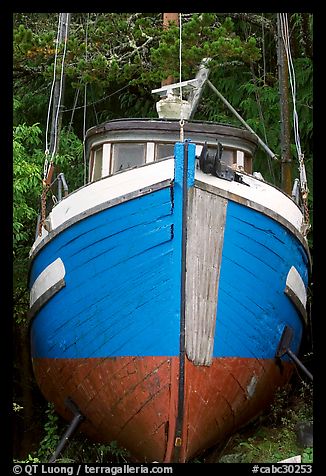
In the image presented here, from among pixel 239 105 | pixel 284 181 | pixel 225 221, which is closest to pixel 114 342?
pixel 225 221

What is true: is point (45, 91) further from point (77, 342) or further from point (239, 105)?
point (77, 342)

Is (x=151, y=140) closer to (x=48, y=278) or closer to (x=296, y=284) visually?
(x=48, y=278)

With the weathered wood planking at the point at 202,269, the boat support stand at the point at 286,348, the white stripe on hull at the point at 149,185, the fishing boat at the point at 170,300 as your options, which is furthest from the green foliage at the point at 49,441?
the boat support stand at the point at 286,348

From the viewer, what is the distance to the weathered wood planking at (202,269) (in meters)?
5.87

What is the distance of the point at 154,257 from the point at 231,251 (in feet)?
2.31

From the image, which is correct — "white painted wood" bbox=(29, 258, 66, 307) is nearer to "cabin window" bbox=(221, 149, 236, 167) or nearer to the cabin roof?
the cabin roof

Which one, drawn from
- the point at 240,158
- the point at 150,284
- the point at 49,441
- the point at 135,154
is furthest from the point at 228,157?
the point at 49,441

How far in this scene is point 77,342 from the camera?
21.4 feet

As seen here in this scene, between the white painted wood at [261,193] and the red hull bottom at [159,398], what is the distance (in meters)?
1.46

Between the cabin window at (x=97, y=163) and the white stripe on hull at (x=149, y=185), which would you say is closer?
the white stripe on hull at (x=149, y=185)

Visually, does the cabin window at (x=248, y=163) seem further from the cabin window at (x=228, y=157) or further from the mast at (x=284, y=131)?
the mast at (x=284, y=131)

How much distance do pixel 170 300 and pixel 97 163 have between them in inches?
101

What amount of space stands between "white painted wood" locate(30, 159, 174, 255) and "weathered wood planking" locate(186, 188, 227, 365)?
39cm

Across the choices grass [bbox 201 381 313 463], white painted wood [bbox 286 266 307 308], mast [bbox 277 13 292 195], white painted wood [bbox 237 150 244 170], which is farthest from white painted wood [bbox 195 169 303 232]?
mast [bbox 277 13 292 195]
